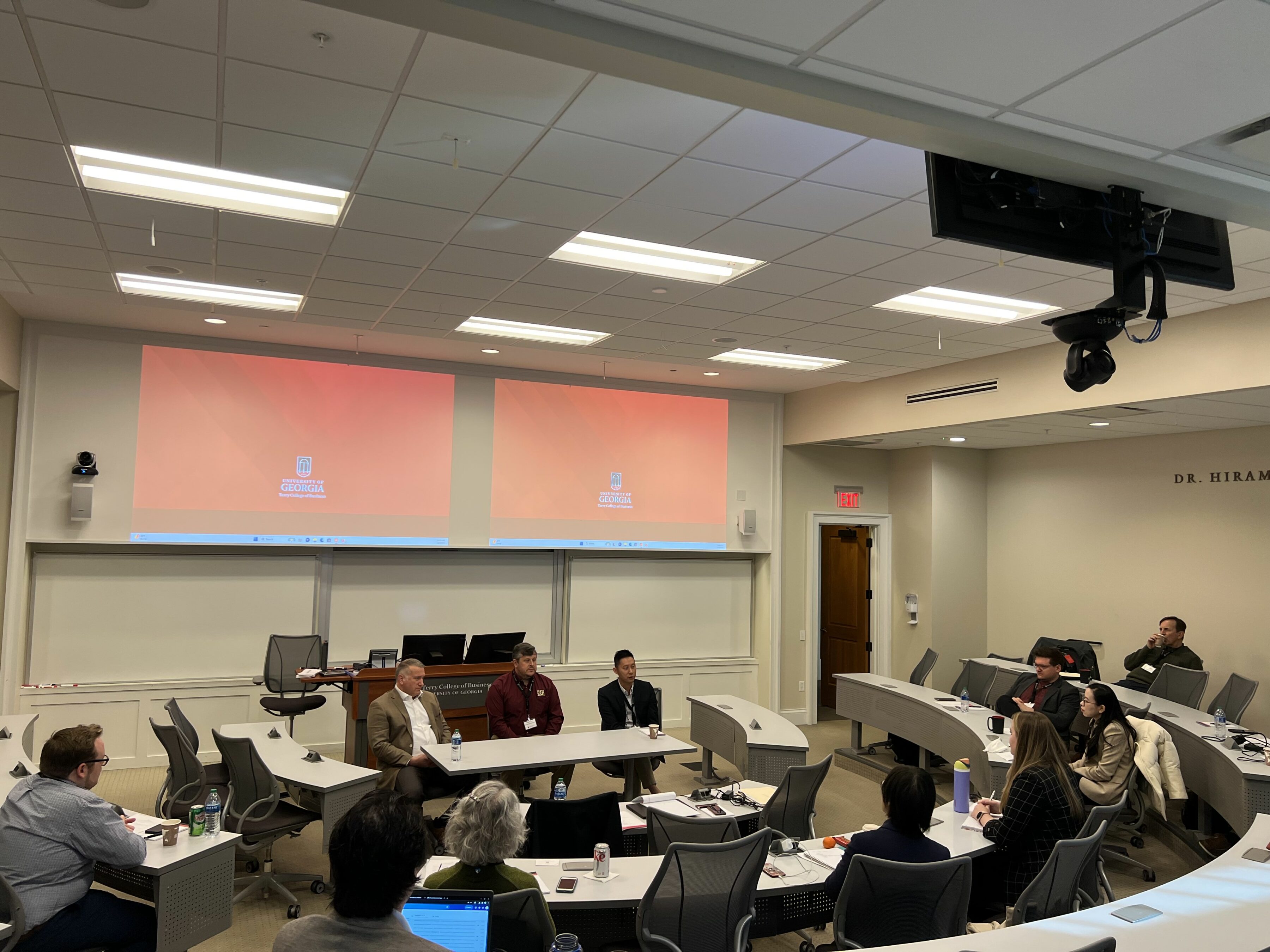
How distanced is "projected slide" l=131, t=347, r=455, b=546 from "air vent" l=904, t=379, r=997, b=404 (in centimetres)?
457

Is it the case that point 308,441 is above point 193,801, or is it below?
above

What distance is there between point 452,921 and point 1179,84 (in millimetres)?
3128

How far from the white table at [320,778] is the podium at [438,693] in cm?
118

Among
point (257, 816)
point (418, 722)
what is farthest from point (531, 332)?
point (257, 816)

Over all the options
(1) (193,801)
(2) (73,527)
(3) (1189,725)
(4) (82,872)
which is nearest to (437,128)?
(4) (82,872)

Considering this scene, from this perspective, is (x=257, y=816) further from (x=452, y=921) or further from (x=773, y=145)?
(x=773, y=145)

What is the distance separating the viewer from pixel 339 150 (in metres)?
3.62

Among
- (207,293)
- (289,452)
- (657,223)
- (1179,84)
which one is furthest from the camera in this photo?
(289,452)

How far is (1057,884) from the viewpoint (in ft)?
11.2

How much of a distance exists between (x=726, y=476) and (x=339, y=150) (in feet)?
22.4

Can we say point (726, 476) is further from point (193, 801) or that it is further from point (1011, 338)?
point (193, 801)

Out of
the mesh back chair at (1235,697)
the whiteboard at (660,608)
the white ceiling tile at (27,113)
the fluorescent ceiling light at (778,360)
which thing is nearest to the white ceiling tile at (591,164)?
the white ceiling tile at (27,113)

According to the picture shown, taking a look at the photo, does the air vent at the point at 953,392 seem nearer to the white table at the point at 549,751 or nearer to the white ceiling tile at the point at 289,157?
the white table at the point at 549,751

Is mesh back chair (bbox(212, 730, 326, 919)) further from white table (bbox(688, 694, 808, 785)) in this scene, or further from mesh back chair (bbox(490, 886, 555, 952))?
white table (bbox(688, 694, 808, 785))
